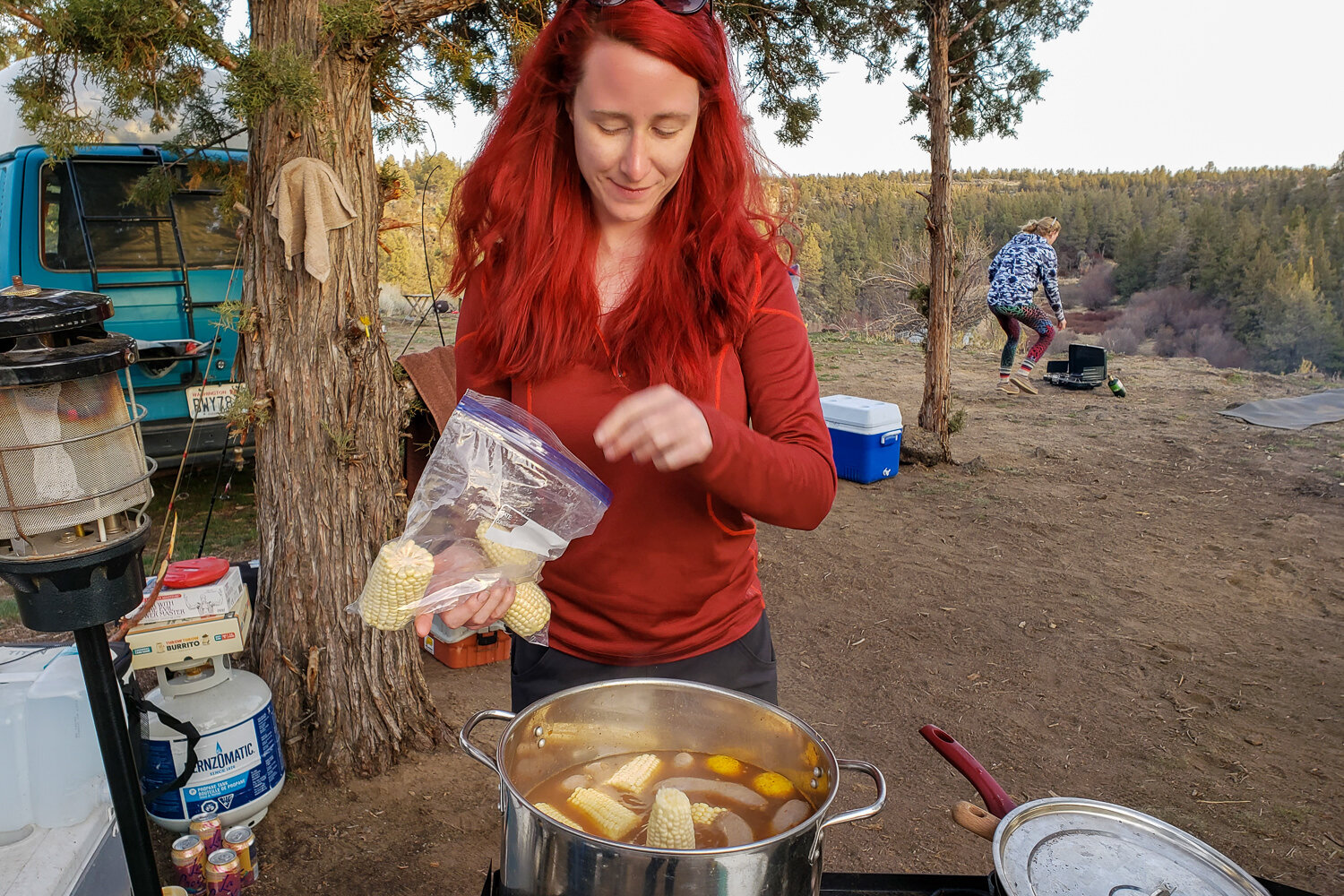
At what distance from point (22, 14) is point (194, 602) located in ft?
5.91

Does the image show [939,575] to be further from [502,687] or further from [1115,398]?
[1115,398]

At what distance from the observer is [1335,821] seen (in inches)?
123

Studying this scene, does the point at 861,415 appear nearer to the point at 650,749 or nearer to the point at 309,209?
the point at 309,209

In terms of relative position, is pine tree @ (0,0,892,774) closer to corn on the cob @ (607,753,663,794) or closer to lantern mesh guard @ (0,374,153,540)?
lantern mesh guard @ (0,374,153,540)

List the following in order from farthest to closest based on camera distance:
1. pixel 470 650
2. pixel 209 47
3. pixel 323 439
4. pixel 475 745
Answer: pixel 470 650, pixel 323 439, pixel 209 47, pixel 475 745

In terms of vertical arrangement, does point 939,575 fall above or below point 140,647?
below

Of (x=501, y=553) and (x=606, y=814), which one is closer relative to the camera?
(x=606, y=814)

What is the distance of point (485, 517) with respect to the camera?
1352 mm

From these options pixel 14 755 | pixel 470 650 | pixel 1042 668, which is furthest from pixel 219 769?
pixel 1042 668

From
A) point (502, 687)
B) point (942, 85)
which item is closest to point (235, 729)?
point (502, 687)

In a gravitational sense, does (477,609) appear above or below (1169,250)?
below

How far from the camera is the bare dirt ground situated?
3020mm

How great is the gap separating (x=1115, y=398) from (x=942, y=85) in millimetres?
5653

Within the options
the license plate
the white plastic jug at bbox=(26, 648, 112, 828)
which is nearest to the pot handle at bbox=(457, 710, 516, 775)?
the white plastic jug at bbox=(26, 648, 112, 828)
